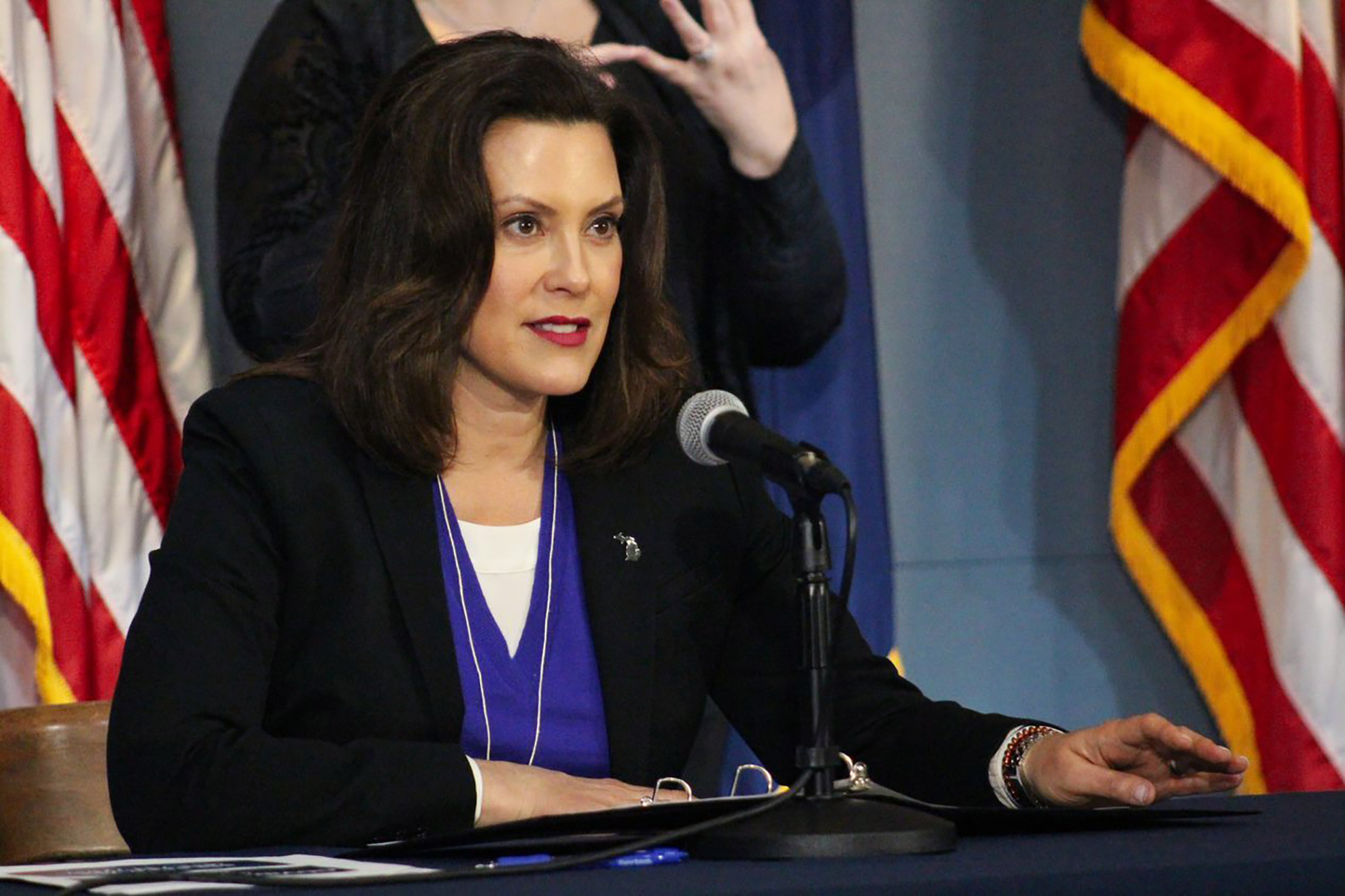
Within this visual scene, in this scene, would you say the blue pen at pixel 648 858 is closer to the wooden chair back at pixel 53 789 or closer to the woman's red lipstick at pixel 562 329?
the woman's red lipstick at pixel 562 329

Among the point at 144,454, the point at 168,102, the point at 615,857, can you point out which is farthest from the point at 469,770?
the point at 168,102

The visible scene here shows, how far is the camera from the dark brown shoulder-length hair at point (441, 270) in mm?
1904

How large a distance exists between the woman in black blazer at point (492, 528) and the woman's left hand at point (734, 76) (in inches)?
22.1

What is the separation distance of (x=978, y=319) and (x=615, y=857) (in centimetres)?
236

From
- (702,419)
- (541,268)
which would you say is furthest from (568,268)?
(702,419)

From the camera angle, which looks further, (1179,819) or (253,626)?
(253,626)

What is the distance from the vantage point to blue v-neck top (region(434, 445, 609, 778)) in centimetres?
181

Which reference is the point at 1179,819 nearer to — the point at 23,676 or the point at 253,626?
the point at 253,626

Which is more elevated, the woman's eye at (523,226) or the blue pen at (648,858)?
the woman's eye at (523,226)

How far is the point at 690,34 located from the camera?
266 cm

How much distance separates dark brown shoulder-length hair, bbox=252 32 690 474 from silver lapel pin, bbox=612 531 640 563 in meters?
0.11

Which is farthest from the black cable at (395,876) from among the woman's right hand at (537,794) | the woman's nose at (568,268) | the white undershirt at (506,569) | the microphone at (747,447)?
the woman's nose at (568,268)

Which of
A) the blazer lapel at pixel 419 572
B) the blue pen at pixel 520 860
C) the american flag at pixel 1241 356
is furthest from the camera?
the american flag at pixel 1241 356

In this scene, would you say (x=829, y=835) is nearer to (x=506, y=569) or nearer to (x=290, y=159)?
(x=506, y=569)
